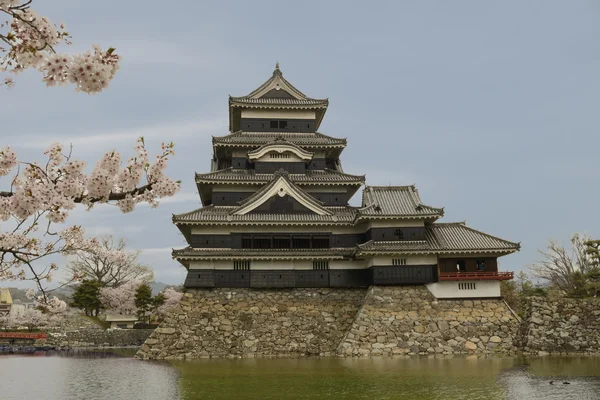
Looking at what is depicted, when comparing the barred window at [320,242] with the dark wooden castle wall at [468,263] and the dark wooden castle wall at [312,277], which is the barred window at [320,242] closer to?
the dark wooden castle wall at [312,277]

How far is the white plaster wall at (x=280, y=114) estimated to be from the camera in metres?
36.1

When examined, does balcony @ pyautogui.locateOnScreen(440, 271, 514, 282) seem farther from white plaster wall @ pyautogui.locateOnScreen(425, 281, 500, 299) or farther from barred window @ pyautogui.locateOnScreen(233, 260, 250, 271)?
barred window @ pyautogui.locateOnScreen(233, 260, 250, 271)

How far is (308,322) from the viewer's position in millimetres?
28953

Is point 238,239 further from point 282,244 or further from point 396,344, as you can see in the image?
point 396,344

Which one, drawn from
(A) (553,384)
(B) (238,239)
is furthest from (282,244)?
(A) (553,384)

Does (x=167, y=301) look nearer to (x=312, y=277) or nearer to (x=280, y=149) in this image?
(x=280, y=149)

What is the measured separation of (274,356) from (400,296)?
7.53 meters

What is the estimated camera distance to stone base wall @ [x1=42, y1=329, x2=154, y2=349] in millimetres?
45375

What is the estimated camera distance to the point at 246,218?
30.1m

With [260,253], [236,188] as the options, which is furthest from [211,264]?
[236,188]

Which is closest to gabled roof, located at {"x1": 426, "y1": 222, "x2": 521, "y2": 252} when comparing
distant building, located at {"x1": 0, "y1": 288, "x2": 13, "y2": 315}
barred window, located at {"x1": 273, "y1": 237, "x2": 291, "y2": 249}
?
barred window, located at {"x1": 273, "y1": 237, "x2": 291, "y2": 249}

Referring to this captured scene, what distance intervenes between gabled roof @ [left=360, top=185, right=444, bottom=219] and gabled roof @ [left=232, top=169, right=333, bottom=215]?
2.49 metres

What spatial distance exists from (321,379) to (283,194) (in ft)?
48.8

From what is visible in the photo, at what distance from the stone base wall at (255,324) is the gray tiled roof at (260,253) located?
2061 millimetres
